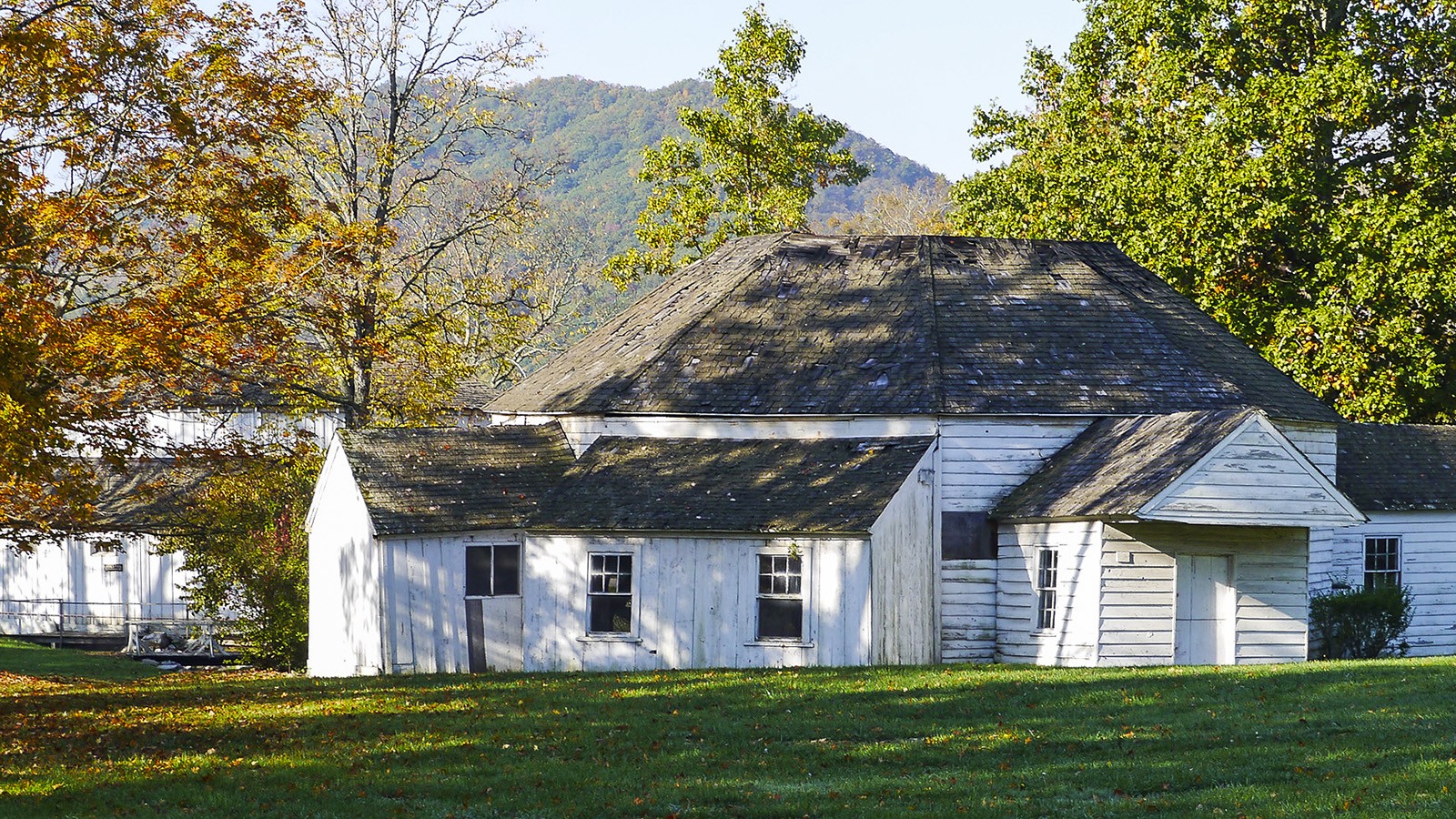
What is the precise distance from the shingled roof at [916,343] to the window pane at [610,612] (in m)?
3.61

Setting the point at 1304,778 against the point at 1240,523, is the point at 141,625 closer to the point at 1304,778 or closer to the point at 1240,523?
the point at 1240,523

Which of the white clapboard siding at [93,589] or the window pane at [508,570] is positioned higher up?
the window pane at [508,570]

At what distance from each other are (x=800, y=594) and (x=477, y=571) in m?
5.55

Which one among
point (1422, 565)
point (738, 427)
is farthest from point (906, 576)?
point (1422, 565)

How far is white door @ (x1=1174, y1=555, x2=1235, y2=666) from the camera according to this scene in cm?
2403

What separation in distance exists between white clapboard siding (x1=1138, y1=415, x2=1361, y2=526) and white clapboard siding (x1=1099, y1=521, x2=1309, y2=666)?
3.05ft

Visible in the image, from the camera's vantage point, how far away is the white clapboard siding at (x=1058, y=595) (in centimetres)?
2352

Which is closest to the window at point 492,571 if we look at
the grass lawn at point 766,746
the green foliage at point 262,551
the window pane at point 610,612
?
the window pane at point 610,612

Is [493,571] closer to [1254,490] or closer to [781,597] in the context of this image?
[781,597]

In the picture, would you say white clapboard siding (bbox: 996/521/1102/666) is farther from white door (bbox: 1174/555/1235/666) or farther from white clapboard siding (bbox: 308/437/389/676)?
white clapboard siding (bbox: 308/437/389/676)

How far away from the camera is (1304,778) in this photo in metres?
12.8

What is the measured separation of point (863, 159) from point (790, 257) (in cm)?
14367

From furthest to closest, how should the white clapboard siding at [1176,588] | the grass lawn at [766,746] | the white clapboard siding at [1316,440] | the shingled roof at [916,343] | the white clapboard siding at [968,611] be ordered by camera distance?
the white clapboard siding at [1316,440], the shingled roof at [916,343], the white clapboard siding at [968,611], the white clapboard siding at [1176,588], the grass lawn at [766,746]

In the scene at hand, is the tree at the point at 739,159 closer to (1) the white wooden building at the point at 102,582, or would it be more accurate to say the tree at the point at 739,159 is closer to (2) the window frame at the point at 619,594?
(1) the white wooden building at the point at 102,582
